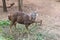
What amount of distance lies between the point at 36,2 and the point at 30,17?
458cm

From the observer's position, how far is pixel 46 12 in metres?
8.38

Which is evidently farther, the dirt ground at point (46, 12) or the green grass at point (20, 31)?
the dirt ground at point (46, 12)

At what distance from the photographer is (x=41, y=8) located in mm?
9023

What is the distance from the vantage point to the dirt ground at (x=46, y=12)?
20.6 feet

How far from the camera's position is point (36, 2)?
10.1 meters

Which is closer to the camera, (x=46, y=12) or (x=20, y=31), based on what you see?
(x=20, y=31)

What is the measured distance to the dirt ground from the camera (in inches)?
247

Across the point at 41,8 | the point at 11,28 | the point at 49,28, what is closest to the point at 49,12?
the point at 41,8

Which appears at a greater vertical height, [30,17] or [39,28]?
[30,17]

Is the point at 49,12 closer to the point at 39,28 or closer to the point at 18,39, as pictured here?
the point at 39,28

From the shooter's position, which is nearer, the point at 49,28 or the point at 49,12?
the point at 49,28

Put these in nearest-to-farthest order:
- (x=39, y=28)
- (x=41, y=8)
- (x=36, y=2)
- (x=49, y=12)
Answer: (x=39, y=28) → (x=49, y=12) → (x=41, y=8) → (x=36, y=2)

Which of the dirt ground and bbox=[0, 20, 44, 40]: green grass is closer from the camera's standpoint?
bbox=[0, 20, 44, 40]: green grass

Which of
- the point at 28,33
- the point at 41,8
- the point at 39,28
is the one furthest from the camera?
the point at 41,8
